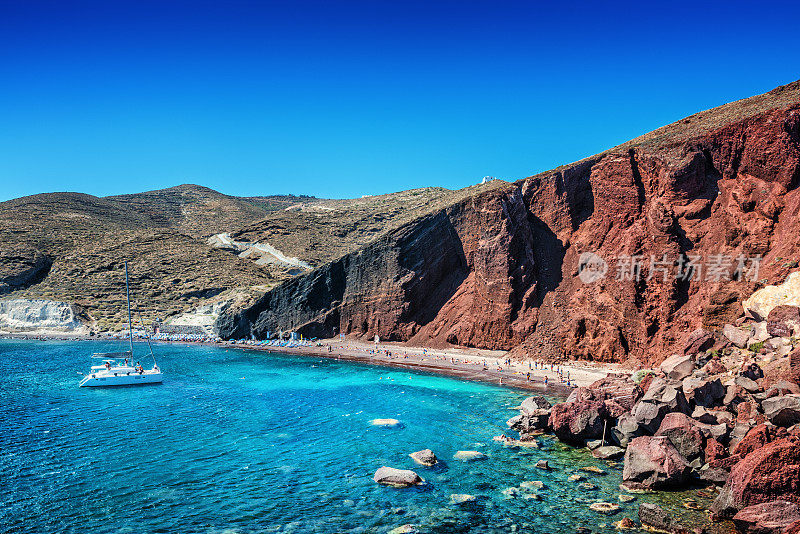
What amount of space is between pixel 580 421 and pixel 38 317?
324 feet

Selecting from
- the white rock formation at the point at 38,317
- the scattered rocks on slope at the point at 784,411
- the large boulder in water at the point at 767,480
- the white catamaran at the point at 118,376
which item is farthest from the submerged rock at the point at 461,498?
the white rock formation at the point at 38,317

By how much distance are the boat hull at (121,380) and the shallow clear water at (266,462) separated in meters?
1.27

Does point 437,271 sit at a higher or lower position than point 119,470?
higher

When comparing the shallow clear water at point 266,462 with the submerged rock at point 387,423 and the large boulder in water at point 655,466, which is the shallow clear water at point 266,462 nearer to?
the submerged rock at point 387,423

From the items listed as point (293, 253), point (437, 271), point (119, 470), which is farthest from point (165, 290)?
point (119, 470)

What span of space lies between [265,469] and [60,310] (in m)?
85.8

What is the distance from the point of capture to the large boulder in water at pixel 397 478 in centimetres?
2230

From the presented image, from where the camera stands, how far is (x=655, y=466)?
21469 mm

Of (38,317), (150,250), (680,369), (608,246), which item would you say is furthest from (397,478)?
(150,250)

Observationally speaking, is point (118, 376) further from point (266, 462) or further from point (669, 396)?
point (669, 396)

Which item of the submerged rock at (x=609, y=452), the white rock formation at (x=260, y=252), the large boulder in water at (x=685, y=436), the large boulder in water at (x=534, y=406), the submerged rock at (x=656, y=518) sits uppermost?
the white rock formation at (x=260, y=252)

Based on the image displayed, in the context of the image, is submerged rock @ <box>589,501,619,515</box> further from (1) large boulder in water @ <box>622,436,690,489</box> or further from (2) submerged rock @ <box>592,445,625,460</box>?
(2) submerged rock @ <box>592,445,625,460</box>

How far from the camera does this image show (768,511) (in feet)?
55.9

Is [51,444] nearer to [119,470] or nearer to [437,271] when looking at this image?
[119,470]
